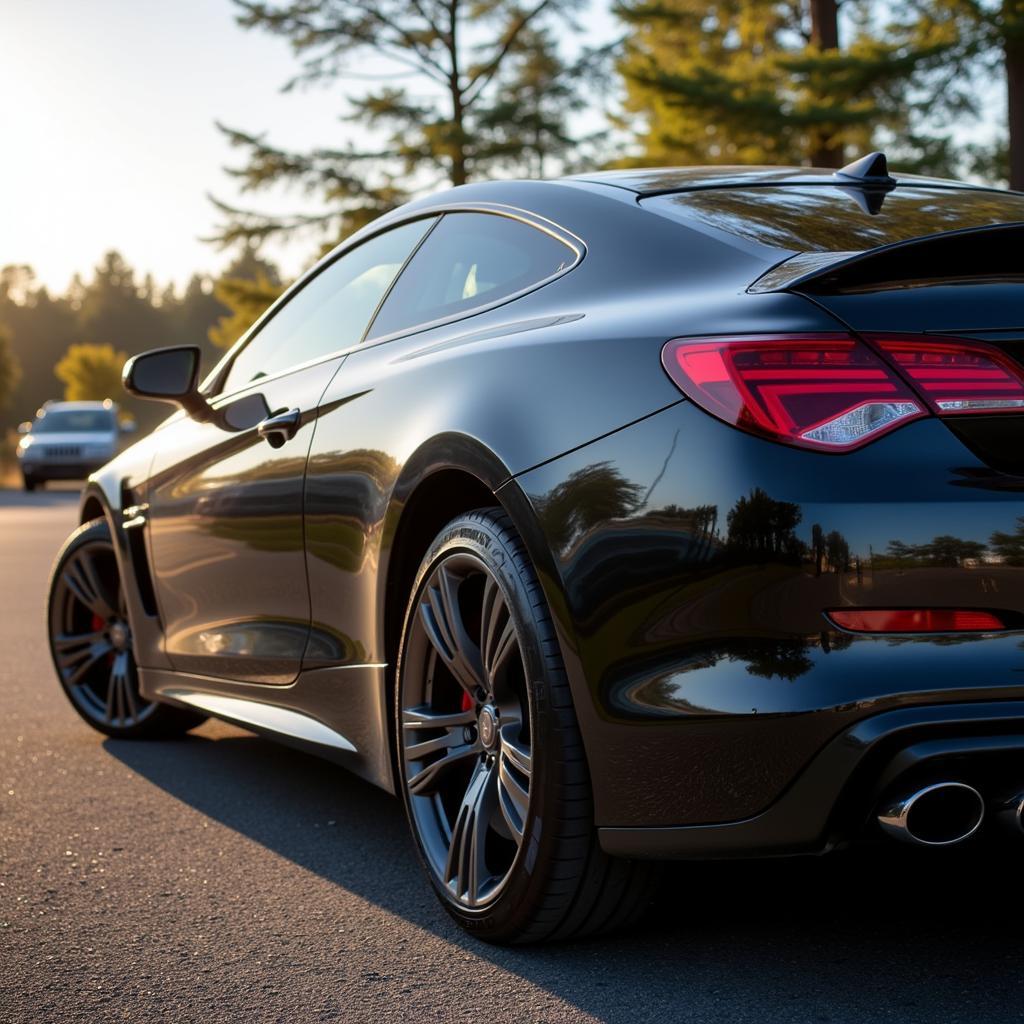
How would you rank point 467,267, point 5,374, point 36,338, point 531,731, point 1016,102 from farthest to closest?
point 36,338 → point 5,374 → point 1016,102 → point 467,267 → point 531,731

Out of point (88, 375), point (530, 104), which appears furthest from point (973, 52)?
point (88, 375)

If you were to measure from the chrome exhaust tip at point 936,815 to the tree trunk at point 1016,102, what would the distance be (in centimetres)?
1881

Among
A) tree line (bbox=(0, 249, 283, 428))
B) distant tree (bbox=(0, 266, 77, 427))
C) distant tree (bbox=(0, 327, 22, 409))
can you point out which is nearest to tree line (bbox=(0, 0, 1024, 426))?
distant tree (bbox=(0, 327, 22, 409))

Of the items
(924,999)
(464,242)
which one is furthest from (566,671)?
(464,242)

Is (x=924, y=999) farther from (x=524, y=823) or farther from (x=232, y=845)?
(x=232, y=845)

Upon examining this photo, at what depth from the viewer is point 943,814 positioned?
2334 mm

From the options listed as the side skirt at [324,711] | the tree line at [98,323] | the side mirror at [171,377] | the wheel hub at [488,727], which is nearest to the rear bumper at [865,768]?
the wheel hub at [488,727]

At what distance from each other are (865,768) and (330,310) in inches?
88.1

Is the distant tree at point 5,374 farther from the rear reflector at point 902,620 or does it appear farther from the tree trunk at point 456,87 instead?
the rear reflector at point 902,620

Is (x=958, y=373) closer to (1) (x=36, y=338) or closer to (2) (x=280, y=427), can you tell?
(2) (x=280, y=427)

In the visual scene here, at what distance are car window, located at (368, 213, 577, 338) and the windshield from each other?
28985 mm

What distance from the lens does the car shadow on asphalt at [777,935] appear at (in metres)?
2.51

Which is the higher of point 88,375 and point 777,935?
point 88,375

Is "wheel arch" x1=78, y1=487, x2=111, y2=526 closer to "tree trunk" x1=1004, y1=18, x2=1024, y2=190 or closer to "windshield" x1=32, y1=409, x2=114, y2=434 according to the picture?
"tree trunk" x1=1004, y1=18, x2=1024, y2=190
